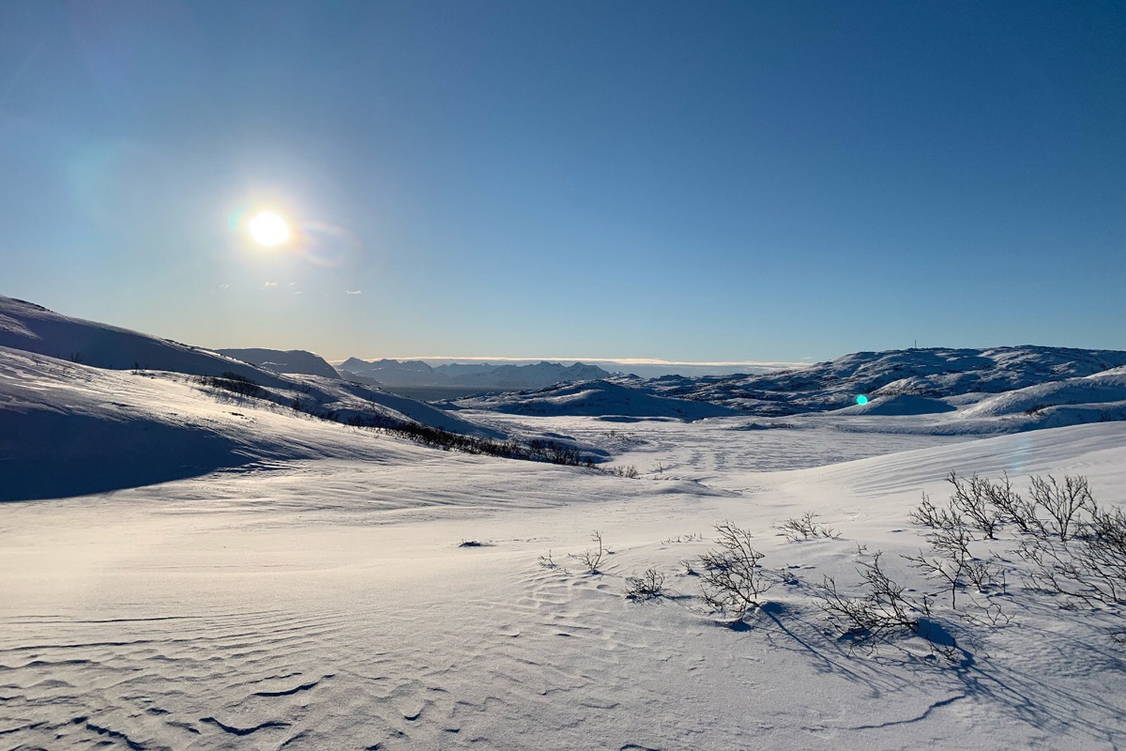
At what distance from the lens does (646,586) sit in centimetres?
408

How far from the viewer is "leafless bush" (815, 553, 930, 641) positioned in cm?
315

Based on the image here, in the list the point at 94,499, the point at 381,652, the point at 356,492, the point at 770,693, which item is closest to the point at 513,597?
the point at 381,652

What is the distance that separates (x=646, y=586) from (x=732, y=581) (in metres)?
0.65

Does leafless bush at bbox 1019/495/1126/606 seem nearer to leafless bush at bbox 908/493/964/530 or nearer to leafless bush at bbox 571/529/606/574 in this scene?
leafless bush at bbox 908/493/964/530

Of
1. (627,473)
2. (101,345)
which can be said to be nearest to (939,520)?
(627,473)

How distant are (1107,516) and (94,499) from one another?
11.6 metres

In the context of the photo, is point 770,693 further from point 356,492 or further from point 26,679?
point 356,492

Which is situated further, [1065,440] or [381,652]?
[1065,440]

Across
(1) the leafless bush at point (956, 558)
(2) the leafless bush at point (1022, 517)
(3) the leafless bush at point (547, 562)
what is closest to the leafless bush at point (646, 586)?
(3) the leafless bush at point (547, 562)

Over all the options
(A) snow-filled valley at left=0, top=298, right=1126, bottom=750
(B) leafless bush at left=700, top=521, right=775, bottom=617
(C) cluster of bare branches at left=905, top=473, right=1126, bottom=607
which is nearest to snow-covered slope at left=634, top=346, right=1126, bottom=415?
(C) cluster of bare branches at left=905, top=473, right=1126, bottom=607

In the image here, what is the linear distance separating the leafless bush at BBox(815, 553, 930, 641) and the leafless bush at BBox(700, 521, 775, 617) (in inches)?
17.5

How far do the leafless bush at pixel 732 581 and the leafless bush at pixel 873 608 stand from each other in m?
0.44

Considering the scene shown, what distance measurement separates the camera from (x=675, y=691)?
262cm

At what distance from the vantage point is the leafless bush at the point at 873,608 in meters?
3.15
